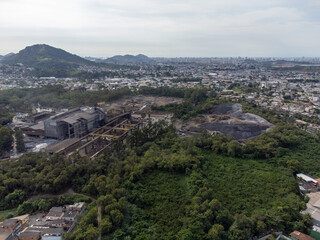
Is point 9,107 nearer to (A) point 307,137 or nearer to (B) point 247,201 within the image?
(B) point 247,201

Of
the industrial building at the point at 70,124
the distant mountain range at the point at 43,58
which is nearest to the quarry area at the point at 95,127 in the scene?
the industrial building at the point at 70,124

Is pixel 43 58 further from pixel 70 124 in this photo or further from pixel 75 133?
pixel 75 133

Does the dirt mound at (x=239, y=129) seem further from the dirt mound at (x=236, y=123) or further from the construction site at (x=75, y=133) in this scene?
the construction site at (x=75, y=133)

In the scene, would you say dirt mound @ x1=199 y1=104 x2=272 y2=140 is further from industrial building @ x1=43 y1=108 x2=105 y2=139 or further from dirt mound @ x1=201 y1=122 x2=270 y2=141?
industrial building @ x1=43 y1=108 x2=105 y2=139

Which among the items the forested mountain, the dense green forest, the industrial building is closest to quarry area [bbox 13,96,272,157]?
the industrial building

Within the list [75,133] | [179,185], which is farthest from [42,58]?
[179,185]

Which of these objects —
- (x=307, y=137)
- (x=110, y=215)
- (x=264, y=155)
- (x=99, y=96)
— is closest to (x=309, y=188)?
(x=264, y=155)

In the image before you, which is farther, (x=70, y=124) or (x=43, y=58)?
(x=43, y=58)
